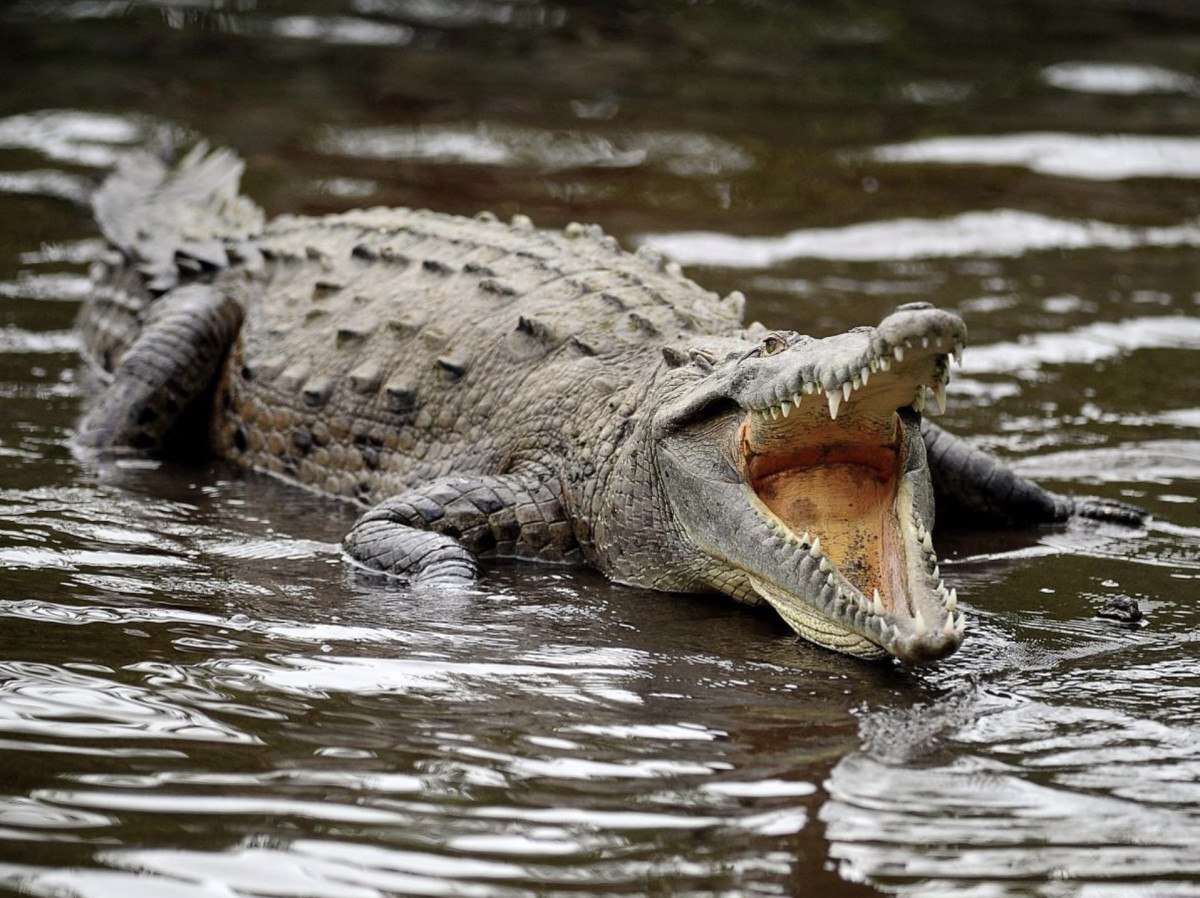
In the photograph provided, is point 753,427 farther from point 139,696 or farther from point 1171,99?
point 1171,99

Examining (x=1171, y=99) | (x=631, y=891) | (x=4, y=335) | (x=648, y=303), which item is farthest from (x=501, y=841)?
(x=1171, y=99)

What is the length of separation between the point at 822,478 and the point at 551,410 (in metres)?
1.20

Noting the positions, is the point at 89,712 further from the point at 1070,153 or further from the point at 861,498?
the point at 1070,153

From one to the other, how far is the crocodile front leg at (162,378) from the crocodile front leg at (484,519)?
66.4 inches

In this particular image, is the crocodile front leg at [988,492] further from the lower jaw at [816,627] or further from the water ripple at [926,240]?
the water ripple at [926,240]

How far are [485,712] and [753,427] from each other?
131 cm

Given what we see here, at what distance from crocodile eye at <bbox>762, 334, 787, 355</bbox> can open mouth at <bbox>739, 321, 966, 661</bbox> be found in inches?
8.5

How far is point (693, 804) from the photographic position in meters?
3.31

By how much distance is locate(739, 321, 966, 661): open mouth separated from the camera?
4.00 meters

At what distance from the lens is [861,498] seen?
15.0 feet

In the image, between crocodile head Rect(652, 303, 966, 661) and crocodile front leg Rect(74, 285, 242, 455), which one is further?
crocodile front leg Rect(74, 285, 242, 455)

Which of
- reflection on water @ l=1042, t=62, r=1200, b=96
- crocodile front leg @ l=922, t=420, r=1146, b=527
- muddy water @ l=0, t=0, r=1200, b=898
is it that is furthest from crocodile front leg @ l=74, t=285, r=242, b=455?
reflection on water @ l=1042, t=62, r=1200, b=96

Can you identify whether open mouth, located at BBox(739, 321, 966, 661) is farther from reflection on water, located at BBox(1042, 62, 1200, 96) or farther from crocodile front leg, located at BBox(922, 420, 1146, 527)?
reflection on water, located at BBox(1042, 62, 1200, 96)

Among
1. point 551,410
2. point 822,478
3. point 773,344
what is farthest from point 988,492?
point 551,410
